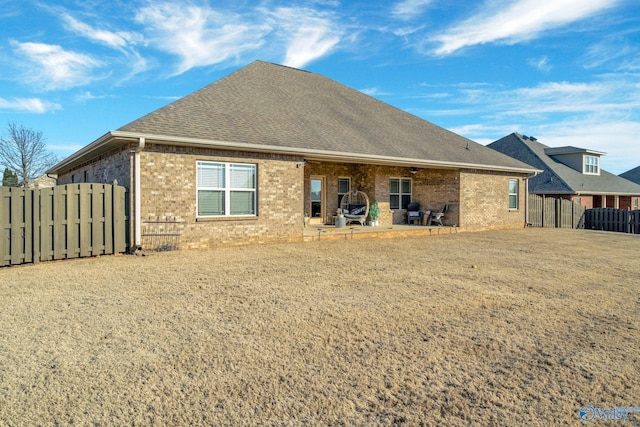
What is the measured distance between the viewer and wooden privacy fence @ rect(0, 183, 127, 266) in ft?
26.9

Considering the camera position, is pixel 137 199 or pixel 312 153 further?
pixel 312 153

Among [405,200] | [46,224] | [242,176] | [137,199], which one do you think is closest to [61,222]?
[46,224]

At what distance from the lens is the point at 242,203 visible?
11.7m

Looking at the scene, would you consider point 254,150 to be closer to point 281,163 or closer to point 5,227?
point 281,163

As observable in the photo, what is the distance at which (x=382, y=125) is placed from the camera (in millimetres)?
17922

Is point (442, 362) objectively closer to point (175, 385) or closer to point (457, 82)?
point (175, 385)

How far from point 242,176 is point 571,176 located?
25.4 meters

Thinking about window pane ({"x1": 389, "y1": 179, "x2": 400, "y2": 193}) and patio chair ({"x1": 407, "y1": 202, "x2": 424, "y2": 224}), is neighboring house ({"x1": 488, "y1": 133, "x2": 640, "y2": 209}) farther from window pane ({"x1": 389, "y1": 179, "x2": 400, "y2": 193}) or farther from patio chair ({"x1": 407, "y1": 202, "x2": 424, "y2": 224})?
window pane ({"x1": 389, "y1": 179, "x2": 400, "y2": 193})

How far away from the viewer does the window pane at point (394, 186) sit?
60.2ft

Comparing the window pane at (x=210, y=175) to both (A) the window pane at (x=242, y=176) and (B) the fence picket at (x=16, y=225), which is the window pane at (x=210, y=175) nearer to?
(A) the window pane at (x=242, y=176)

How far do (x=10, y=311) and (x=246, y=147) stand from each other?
7042 mm

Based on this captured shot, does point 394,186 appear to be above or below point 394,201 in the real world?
above

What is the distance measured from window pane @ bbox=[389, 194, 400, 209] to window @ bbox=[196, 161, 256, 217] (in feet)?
27.3

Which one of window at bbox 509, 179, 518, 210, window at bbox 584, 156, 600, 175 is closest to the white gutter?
window at bbox 509, 179, 518, 210
